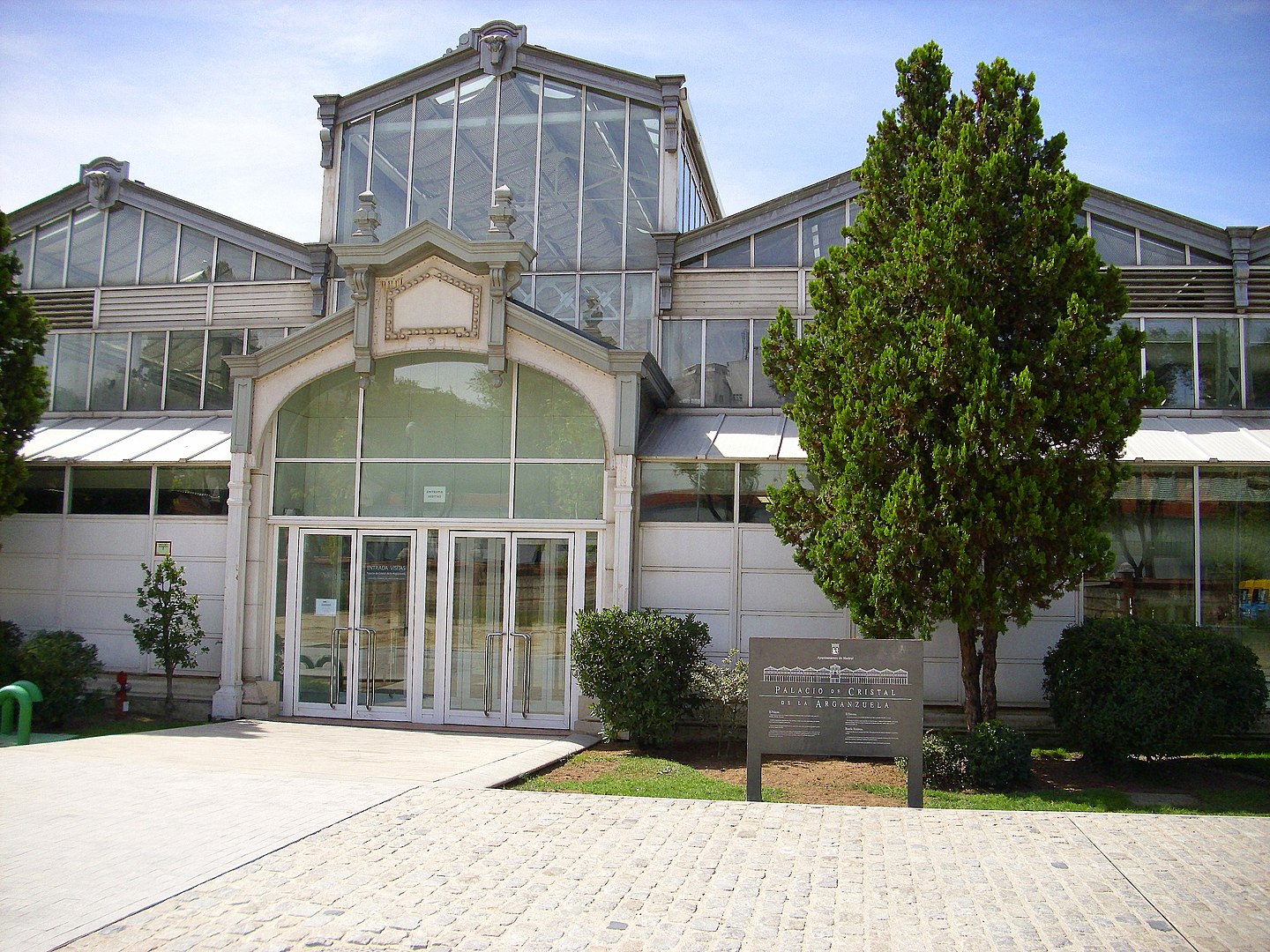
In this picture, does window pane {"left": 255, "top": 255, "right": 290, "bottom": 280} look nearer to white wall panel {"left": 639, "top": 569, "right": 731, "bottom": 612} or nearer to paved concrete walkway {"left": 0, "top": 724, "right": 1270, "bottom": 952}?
white wall panel {"left": 639, "top": 569, "right": 731, "bottom": 612}

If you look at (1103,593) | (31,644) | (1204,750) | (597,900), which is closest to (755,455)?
(1103,593)

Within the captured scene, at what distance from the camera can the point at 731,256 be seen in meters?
16.6

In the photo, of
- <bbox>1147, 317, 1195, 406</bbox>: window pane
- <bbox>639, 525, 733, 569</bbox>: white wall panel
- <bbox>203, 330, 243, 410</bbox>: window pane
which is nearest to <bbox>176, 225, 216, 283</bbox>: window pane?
<bbox>203, 330, 243, 410</bbox>: window pane

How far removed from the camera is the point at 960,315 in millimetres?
10234

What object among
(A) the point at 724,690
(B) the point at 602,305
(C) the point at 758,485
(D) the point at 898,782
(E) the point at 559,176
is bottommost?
(D) the point at 898,782

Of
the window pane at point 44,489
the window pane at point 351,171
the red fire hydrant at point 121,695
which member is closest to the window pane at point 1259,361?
the window pane at point 351,171

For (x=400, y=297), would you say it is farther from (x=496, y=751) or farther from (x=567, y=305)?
(x=496, y=751)

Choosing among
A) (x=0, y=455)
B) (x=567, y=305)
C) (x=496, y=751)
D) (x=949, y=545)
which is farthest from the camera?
(x=567, y=305)

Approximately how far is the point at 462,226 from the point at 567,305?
7.32ft

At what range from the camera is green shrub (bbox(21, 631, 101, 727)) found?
1348 cm

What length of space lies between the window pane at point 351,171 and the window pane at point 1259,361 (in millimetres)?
13966

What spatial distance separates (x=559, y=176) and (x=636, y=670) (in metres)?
8.93

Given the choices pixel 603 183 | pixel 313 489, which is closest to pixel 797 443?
pixel 603 183

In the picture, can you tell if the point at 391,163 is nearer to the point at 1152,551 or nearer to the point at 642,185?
the point at 642,185
